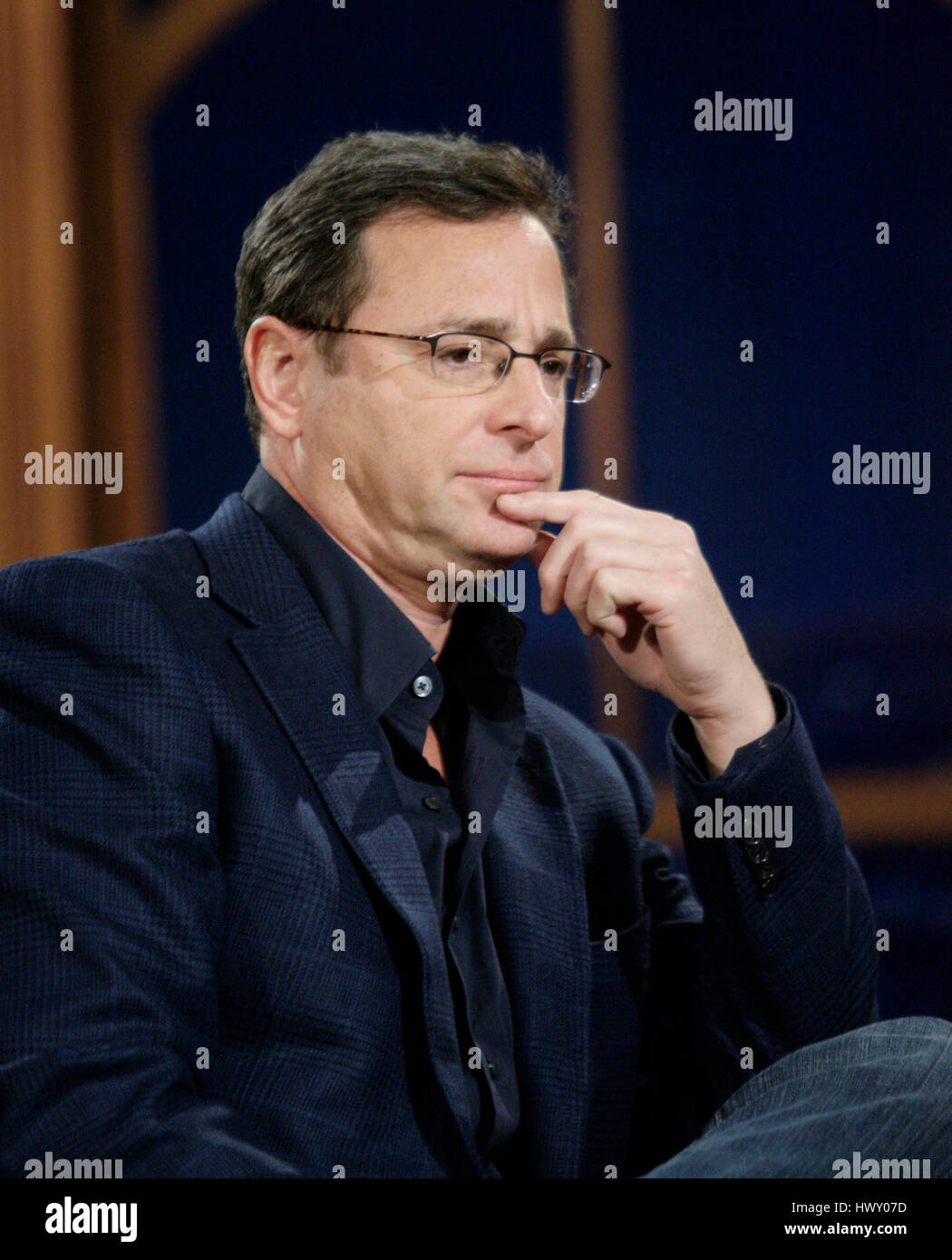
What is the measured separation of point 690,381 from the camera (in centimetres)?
276

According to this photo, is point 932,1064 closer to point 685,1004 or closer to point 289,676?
point 685,1004

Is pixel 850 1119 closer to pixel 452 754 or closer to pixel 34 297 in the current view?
pixel 452 754

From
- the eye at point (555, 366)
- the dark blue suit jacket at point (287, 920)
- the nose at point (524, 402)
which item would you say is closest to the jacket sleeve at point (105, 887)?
the dark blue suit jacket at point (287, 920)

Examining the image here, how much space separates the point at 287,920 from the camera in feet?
4.12

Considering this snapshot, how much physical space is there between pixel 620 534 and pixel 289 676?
0.38 metres

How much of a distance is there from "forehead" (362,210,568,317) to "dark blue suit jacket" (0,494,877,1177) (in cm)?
30

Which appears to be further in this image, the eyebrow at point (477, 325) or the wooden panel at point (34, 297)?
the wooden panel at point (34, 297)

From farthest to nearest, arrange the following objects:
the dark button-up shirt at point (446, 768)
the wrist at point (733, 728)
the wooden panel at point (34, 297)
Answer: the wooden panel at point (34, 297), the wrist at point (733, 728), the dark button-up shirt at point (446, 768)

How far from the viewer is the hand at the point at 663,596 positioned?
149 centimetres

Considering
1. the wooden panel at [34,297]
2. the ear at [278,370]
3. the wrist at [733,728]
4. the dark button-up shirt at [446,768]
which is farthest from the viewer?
the wooden panel at [34,297]

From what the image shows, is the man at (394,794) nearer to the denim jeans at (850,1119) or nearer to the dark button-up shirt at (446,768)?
the dark button-up shirt at (446,768)

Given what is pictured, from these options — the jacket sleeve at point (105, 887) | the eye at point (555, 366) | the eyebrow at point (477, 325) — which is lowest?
the jacket sleeve at point (105, 887)

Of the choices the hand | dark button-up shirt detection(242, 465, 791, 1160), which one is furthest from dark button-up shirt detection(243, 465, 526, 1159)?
the hand

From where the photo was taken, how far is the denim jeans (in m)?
1.10
